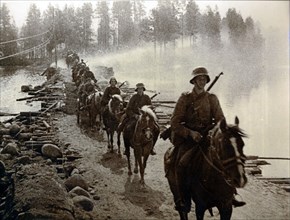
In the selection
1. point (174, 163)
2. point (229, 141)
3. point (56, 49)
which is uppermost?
point (56, 49)

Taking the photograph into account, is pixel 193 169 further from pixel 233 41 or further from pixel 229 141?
pixel 233 41

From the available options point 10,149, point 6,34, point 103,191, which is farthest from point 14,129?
point 103,191

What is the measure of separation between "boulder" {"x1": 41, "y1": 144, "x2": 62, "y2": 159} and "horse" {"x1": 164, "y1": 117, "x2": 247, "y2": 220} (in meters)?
1.86

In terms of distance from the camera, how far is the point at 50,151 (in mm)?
4883

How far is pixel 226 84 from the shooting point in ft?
23.5

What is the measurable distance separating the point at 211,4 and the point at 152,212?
3.43 m

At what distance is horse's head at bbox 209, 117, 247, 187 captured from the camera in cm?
274

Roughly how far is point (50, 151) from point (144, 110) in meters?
1.35

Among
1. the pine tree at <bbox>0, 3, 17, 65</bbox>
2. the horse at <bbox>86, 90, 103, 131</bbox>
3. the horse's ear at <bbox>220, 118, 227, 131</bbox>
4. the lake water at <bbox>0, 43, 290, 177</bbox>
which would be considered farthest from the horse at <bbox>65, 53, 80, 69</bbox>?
the horse's ear at <bbox>220, 118, 227, 131</bbox>

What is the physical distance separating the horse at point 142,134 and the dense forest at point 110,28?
134 cm

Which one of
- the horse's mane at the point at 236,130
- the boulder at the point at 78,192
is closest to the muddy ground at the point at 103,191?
the boulder at the point at 78,192

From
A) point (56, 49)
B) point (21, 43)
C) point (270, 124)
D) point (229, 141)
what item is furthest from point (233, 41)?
point (229, 141)

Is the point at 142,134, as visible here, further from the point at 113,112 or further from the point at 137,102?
the point at 113,112

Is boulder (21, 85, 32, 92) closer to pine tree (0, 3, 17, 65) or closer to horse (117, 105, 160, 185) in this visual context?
pine tree (0, 3, 17, 65)
